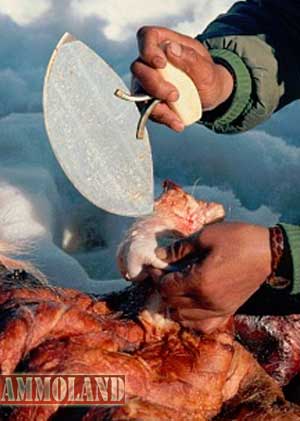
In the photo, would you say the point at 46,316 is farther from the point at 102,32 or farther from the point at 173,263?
the point at 102,32

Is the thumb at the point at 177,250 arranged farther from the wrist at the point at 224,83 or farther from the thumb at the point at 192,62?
the wrist at the point at 224,83

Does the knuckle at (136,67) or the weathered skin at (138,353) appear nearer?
the weathered skin at (138,353)

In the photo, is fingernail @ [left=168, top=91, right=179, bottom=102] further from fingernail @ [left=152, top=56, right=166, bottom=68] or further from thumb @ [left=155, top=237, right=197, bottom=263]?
thumb @ [left=155, top=237, right=197, bottom=263]

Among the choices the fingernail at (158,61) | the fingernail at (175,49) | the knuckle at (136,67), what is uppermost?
the fingernail at (175,49)

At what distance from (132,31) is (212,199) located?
356 cm

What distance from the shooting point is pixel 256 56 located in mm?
3598

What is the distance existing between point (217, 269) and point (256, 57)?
1.46 metres

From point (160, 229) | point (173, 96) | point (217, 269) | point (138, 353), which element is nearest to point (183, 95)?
point (173, 96)

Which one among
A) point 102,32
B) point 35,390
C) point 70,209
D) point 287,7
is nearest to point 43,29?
point 102,32

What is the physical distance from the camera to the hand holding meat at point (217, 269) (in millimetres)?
2449

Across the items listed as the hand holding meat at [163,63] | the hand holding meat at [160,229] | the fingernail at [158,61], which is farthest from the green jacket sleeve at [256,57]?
the fingernail at [158,61]

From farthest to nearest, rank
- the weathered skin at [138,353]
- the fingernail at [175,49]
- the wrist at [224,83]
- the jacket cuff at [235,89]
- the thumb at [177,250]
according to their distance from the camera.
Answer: the jacket cuff at [235,89], the wrist at [224,83], the fingernail at [175,49], the thumb at [177,250], the weathered skin at [138,353]

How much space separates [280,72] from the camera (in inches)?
149

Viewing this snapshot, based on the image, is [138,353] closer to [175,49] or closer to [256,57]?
[175,49]
